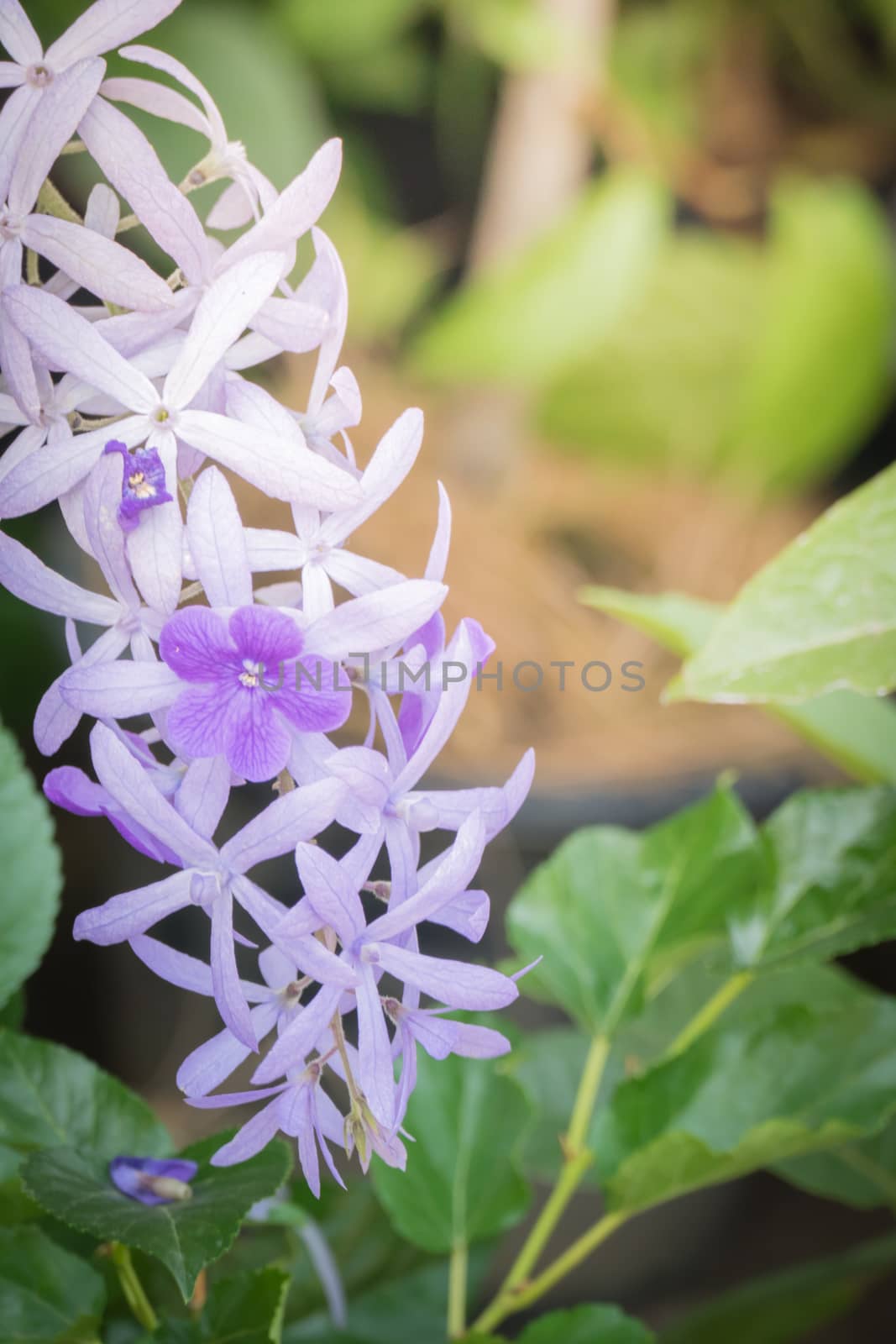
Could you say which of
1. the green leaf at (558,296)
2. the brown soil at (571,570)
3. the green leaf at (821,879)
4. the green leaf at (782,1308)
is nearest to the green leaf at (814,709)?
the green leaf at (821,879)

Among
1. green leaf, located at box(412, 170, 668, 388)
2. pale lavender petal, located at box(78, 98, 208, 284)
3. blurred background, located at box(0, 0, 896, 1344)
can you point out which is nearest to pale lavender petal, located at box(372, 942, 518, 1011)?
pale lavender petal, located at box(78, 98, 208, 284)

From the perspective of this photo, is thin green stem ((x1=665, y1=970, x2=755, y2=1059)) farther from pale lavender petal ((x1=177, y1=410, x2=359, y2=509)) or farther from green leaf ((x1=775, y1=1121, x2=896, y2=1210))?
pale lavender petal ((x1=177, y1=410, x2=359, y2=509))

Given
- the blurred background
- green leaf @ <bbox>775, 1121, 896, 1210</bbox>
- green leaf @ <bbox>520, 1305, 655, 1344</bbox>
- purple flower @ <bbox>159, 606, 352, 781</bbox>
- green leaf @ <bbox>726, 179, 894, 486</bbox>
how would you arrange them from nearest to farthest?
purple flower @ <bbox>159, 606, 352, 781</bbox> < green leaf @ <bbox>520, 1305, 655, 1344</bbox> < green leaf @ <bbox>775, 1121, 896, 1210</bbox> < the blurred background < green leaf @ <bbox>726, 179, 894, 486</bbox>

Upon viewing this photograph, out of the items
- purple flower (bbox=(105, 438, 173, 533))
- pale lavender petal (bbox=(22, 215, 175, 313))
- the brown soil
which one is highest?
pale lavender petal (bbox=(22, 215, 175, 313))

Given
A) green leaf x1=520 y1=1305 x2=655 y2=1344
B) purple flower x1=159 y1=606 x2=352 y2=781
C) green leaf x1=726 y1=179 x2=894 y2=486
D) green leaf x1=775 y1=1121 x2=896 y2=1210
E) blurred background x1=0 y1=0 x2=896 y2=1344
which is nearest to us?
purple flower x1=159 y1=606 x2=352 y2=781

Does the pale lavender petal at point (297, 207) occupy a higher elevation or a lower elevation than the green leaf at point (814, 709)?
higher

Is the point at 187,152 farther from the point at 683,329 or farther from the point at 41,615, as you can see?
the point at 683,329

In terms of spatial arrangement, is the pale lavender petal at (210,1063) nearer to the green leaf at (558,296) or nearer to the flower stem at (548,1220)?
the flower stem at (548,1220)

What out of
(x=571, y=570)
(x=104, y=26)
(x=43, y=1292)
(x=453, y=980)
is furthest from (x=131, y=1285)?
(x=571, y=570)
